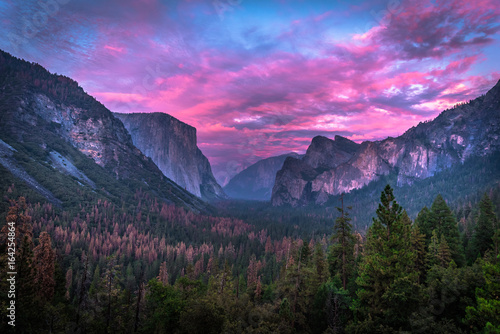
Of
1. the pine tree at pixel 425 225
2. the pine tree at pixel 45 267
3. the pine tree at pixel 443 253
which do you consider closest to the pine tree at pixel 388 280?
the pine tree at pixel 443 253

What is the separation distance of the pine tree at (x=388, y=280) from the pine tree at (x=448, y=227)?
23448mm

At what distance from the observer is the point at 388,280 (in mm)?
22594

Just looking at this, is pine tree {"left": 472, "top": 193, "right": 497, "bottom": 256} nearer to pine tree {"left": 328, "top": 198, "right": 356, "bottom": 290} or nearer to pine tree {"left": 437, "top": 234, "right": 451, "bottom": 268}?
pine tree {"left": 437, "top": 234, "right": 451, "bottom": 268}

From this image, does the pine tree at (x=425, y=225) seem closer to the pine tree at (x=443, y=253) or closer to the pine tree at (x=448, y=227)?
the pine tree at (x=448, y=227)

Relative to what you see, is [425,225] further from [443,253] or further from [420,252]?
[420,252]

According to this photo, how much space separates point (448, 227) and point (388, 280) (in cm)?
2972

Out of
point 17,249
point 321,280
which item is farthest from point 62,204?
point 321,280

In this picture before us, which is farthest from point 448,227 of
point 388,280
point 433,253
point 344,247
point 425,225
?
point 388,280

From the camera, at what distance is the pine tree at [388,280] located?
70.9ft

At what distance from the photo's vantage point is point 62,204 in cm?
16938

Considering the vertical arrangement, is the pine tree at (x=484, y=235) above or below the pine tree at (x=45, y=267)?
above

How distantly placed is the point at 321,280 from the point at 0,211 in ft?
456

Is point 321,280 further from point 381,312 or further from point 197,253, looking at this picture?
point 197,253

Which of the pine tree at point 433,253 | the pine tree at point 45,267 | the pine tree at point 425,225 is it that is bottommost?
the pine tree at point 45,267
